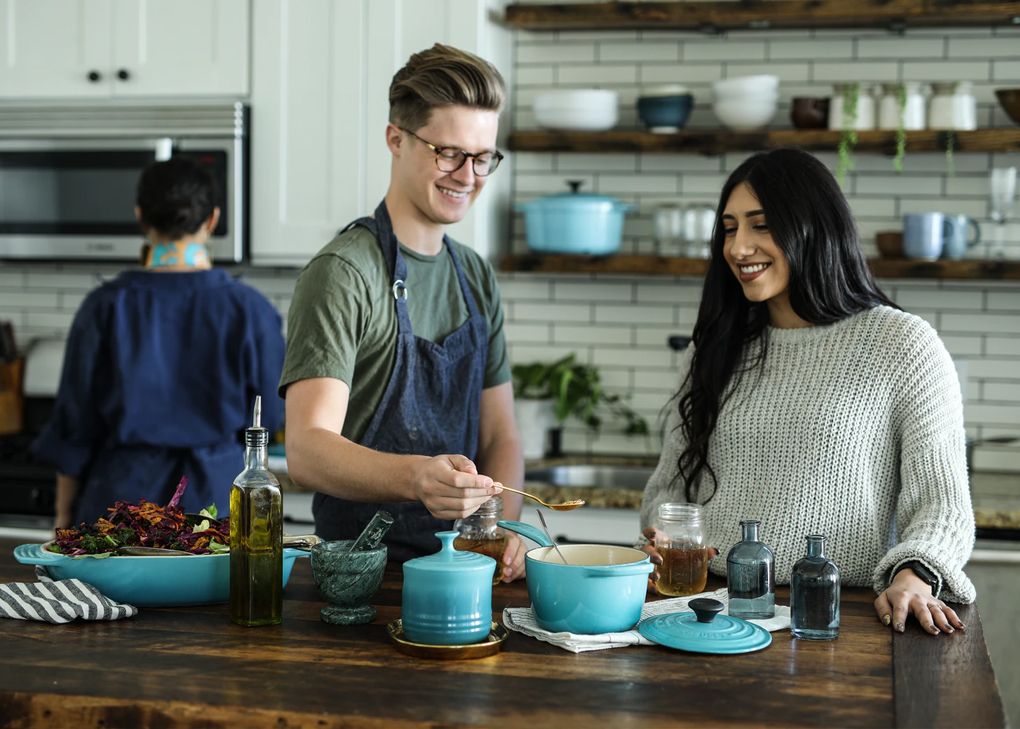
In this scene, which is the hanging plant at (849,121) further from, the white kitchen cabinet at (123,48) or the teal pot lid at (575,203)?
the white kitchen cabinet at (123,48)

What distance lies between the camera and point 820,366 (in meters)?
2.12

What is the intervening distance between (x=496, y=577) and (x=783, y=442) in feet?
2.05

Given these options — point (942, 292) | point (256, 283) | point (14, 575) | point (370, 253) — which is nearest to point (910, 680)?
point (370, 253)

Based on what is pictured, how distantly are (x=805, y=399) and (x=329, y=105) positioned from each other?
221cm

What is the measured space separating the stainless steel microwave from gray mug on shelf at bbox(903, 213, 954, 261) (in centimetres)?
225

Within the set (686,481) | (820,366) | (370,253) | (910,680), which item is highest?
(370,253)

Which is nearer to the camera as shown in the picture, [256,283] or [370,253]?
[370,253]

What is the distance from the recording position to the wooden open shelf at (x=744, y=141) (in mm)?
3486

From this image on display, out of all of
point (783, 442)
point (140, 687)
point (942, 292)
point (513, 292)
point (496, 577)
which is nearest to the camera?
point (140, 687)

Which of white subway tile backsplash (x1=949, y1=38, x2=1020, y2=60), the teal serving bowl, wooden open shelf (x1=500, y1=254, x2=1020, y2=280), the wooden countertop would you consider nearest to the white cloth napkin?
the wooden countertop

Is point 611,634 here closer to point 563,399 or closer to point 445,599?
point 445,599

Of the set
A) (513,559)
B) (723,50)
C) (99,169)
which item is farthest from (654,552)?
(99,169)

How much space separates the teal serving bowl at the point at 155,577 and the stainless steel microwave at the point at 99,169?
7.11 ft

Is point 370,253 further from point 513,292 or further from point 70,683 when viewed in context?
point 513,292
